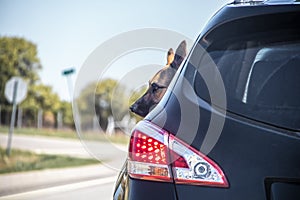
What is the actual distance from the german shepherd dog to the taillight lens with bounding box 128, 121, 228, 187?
0.72 meters

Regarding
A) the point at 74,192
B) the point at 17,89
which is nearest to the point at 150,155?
the point at 74,192

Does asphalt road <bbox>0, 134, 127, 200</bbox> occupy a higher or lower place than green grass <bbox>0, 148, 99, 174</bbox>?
higher

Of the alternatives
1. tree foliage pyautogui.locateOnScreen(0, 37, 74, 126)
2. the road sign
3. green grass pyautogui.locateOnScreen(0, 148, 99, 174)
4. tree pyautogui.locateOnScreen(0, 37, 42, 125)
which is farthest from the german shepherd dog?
tree pyautogui.locateOnScreen(0, 37, 42, 125)

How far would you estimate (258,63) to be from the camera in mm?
2004

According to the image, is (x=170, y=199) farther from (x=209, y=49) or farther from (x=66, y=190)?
(x=66, y=190)

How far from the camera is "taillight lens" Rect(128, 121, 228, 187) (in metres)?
1.78

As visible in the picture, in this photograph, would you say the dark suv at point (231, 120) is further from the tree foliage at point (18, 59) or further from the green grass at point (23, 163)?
the tree foliage at point (18, 59)

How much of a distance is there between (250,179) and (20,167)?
32.9ft

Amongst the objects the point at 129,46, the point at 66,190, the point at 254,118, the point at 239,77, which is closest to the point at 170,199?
the point at 254,118

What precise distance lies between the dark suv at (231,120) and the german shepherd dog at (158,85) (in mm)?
634

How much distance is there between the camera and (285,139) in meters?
1.71

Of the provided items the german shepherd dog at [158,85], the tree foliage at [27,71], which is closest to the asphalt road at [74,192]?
the german shepherd dog at [158,85]

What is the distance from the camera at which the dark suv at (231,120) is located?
5.59 feet

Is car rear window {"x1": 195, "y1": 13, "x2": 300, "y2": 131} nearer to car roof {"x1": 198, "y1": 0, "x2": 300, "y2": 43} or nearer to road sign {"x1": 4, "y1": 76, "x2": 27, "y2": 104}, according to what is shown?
car roof {"x1": 198, "y1": 0, "x2": 300, "y2": 43}
